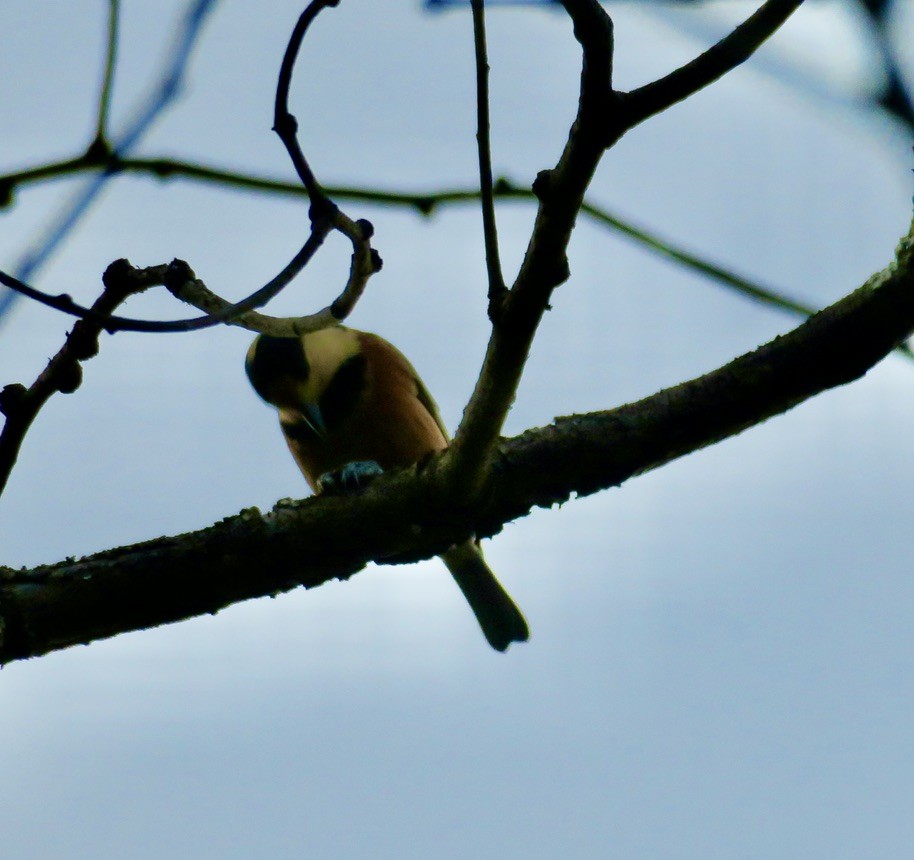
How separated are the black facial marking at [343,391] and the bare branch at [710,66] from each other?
3.38m

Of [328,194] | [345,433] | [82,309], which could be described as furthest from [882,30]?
[345,433]

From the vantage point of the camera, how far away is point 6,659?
2.98 metres

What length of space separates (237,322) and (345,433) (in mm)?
2833

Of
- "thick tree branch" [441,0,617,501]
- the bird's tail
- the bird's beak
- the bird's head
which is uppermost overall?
the bird's head

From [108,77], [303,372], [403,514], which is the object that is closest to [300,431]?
[303,372]

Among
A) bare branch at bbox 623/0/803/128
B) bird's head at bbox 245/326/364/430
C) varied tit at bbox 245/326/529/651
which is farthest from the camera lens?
bird's head at bbox 245/326/364/430

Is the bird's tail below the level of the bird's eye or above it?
below

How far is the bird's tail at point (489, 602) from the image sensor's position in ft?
20.0

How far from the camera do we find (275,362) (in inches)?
221

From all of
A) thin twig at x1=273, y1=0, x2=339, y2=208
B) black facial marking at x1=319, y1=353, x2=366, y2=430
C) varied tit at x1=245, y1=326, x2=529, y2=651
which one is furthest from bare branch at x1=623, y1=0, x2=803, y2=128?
black facial marking at x1=319, y1=353, x2=366, y2=430

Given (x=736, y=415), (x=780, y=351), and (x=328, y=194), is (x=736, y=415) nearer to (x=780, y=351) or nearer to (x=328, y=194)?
(x=780, y=351)

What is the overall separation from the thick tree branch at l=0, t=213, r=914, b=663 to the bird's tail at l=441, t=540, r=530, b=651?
114 inches

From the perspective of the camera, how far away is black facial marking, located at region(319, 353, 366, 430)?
5.41 meters

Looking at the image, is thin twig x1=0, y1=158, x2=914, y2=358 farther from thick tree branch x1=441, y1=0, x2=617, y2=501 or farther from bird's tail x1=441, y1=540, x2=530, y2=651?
bird's tail x1=441, y1=540, x2=530, y2=651
